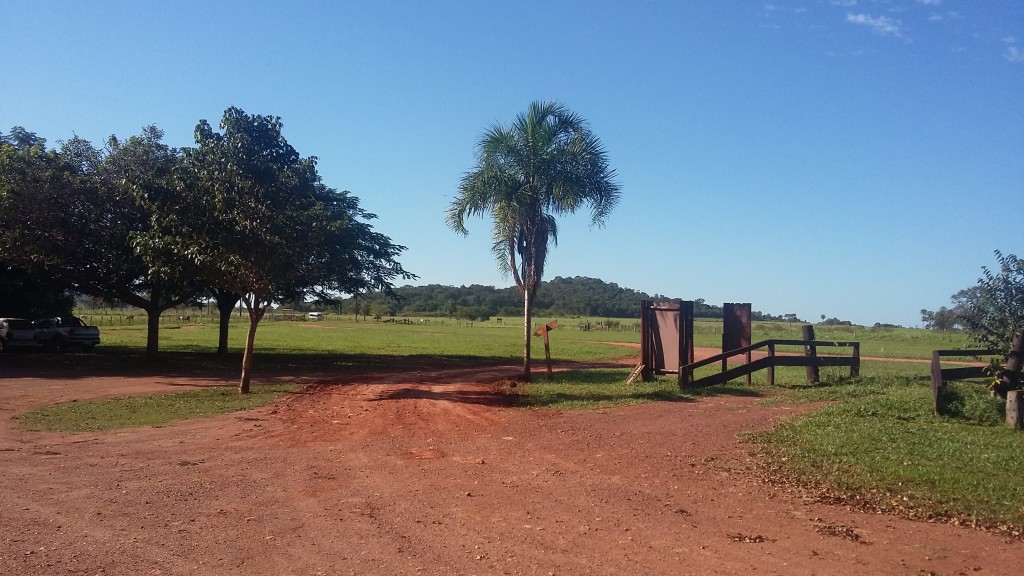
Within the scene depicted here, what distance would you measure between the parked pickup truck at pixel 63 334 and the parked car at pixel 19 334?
17cm

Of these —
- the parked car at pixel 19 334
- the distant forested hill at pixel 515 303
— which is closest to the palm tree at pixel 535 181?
the parked car at pixel 19 334

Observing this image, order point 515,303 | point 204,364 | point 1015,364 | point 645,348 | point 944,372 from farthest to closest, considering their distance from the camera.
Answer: point 515,303
point 204,364
point 645,348
point 944,372
point 1015,364

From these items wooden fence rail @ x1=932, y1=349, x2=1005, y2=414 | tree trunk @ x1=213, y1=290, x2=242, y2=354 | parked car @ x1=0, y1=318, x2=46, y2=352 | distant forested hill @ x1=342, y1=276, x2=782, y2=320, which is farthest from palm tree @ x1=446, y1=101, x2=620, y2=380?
distant forested hill @ x1=342, y1=276, x2=782, y2=320

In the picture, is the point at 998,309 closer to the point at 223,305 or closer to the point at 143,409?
the point at 143,409

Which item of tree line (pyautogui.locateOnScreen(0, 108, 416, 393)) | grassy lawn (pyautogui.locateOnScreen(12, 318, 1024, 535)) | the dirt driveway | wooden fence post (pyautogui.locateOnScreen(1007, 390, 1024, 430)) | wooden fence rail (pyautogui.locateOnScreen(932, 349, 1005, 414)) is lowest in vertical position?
the dirt driveway

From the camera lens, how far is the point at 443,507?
7680 millimetres

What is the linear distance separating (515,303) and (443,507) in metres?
143

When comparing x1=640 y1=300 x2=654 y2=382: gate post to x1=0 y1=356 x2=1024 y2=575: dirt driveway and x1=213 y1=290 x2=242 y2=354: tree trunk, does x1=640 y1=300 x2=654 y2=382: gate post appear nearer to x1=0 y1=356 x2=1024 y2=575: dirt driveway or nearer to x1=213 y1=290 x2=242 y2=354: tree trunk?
x1=0 y1=356 x2=1024 y2=575: dirt driveway

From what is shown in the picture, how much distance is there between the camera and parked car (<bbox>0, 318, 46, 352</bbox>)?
105ft

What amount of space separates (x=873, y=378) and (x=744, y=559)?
1308cm

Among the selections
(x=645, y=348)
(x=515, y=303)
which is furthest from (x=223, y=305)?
(x=515, y=303)

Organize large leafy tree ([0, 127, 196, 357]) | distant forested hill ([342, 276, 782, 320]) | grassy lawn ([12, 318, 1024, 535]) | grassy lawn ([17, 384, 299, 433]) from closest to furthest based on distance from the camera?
grassy lawn ([12, 318, 1024, 535]) → grassy lawn ([17, 384, 299, 433]) → large leafy tree ([0, 127, 196, 357]) → distant forested hill ([342, 276, 782, 320])

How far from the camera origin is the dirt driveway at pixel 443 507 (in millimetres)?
6000

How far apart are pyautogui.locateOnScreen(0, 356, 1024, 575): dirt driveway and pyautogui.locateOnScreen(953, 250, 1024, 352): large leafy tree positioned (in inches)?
157
